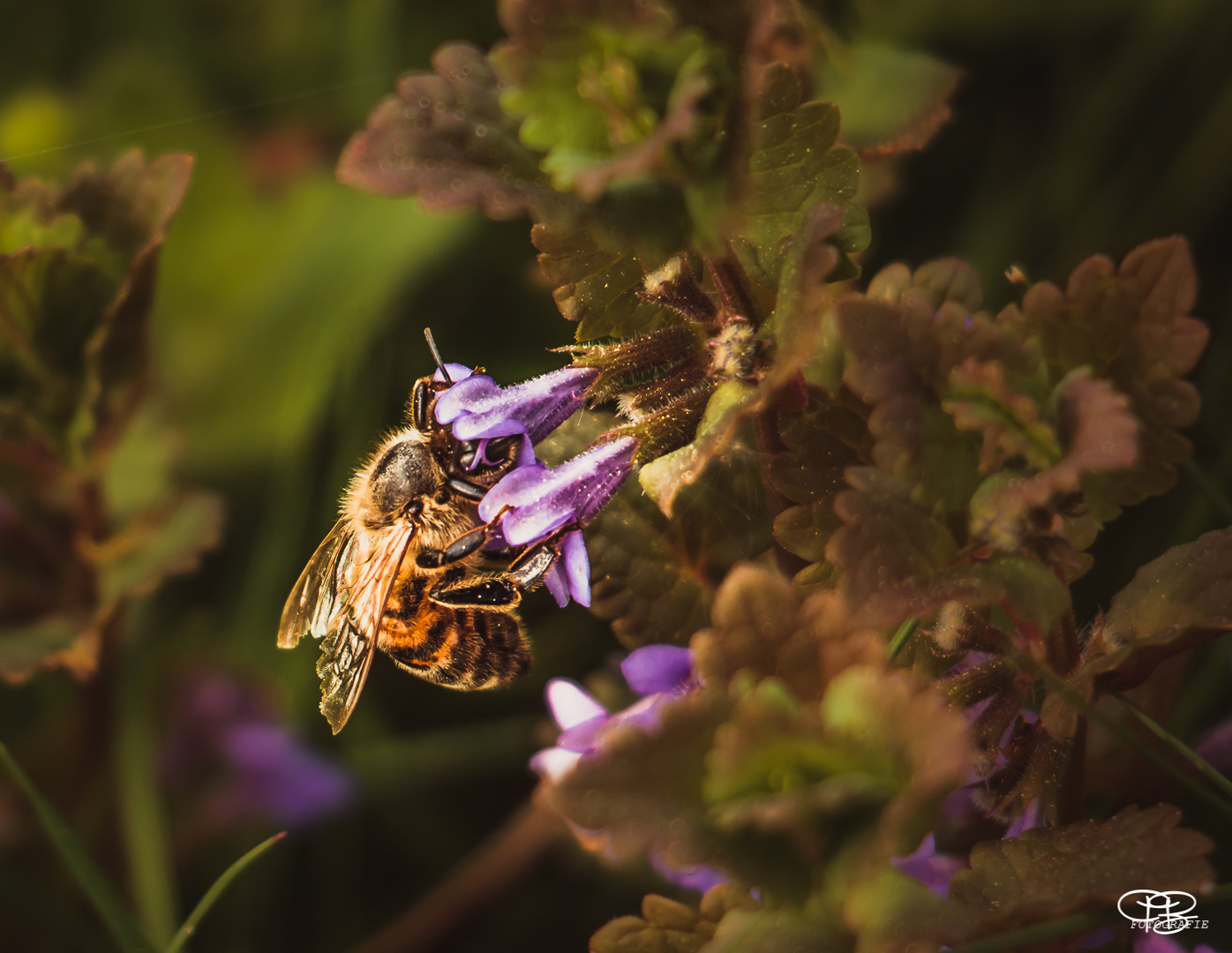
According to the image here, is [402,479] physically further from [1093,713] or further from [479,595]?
[1093,713]

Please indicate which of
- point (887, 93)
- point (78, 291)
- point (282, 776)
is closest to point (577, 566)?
point (78, 291)

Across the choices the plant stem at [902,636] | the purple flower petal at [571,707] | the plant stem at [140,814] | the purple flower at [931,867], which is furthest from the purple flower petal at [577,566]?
the plant stem at [140,814]

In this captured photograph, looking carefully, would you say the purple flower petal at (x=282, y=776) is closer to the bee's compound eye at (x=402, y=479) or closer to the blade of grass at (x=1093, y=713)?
the bee's compound eye at (x=402, y=479)

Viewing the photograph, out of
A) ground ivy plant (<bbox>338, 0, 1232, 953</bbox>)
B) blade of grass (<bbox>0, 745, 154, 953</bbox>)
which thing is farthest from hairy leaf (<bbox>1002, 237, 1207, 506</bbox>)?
blade of grass (<bbox>0, 745, 154, 953</bbox>)

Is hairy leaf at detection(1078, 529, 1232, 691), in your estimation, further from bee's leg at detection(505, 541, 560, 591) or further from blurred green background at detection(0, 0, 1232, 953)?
blurred green background at detection(0, 0, 1232, 953)

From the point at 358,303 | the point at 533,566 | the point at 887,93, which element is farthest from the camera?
the point at 358,303

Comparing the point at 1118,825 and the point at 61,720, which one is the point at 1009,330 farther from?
the point at 61,720

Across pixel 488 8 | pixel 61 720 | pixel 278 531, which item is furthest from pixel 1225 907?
pixel 488 8
